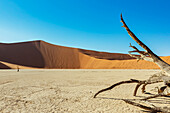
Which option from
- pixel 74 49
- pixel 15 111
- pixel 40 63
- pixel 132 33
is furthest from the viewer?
pixel 74 49

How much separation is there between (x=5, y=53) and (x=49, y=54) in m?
14.2

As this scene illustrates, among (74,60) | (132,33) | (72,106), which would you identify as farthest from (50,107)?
(74,60)

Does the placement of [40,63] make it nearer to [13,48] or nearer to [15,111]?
[13,48]

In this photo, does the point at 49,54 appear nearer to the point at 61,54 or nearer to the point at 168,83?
the point at 61,54

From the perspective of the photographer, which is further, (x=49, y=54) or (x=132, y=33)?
(x=49, y=54)

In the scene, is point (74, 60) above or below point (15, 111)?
above

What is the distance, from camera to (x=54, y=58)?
42.1 m

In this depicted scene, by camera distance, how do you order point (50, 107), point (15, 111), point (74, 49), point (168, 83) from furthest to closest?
point (74, 49)
point (50, 107)
point (15, 111)
point (168, 83)

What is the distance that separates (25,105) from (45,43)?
48.2 m

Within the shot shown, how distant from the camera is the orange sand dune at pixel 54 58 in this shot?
35750 mm

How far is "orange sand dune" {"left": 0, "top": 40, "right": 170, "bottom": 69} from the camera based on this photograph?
117 ft

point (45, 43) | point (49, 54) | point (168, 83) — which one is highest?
point (45, 43)

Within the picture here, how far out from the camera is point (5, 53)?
128 feet

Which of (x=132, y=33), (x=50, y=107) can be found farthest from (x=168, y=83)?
(x=50, y=107)
